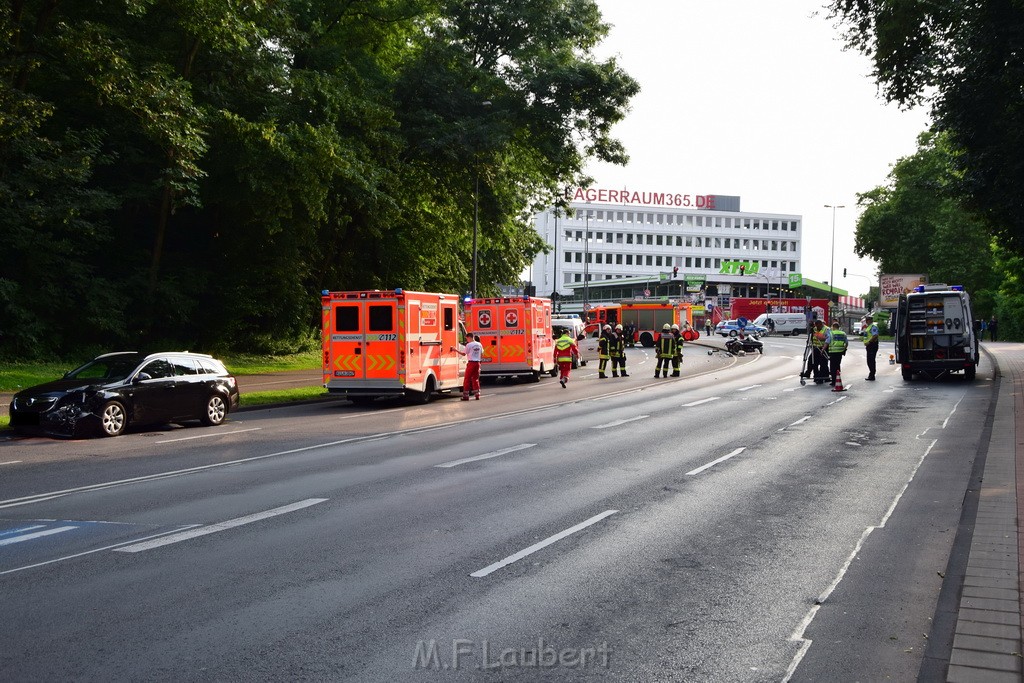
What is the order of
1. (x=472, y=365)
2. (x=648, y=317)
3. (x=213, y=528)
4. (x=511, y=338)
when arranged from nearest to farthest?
(x=213, y=528)
(x=472, y=365)
(x=511, y=338)
(x=648, y=317)

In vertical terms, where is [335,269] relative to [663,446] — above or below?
above

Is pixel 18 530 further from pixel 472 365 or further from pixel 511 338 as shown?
pixel 511 338

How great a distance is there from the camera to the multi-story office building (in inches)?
5778

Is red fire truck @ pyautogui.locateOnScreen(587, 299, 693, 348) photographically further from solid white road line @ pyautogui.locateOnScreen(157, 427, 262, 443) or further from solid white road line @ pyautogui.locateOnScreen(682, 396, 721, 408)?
solid white road line @ pyautogui.locateOnScreen(157, 427, 262, 443)

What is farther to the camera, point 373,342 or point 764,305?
point 764,305

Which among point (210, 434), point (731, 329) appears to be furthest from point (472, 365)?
point (731, 329)

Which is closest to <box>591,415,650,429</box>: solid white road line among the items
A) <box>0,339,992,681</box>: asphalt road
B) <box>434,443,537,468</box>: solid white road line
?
<box>0,339,992,681</box>: asphalt road

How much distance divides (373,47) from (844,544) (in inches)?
1299

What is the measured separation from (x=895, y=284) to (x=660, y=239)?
81450mm

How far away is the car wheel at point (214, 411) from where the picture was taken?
18.3 meters

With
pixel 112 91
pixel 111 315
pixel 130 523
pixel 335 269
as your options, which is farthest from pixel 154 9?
pixel 130 523

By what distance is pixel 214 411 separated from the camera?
1858cm

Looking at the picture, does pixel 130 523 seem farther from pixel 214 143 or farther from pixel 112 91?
pixel 214 143

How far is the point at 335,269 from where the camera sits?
40.6 m
